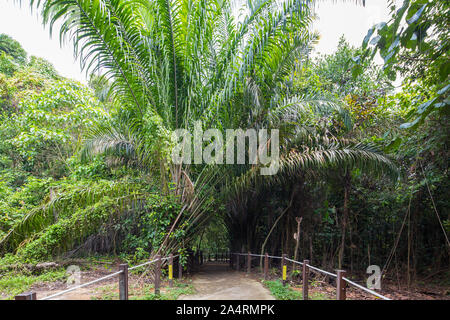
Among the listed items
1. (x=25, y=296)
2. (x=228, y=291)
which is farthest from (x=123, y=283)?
(x=228, y=291)

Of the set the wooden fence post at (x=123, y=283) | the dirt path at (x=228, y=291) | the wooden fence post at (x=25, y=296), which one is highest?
the wooden fence post at (x=25, y=296)

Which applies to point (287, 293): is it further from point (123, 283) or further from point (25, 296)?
point (25, 296)

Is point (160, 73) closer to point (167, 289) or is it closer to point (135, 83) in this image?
point (135, 83)

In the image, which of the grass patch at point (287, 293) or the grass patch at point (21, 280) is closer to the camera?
the grass patch at point (287, 293)

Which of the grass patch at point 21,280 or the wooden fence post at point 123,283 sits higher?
the wooden fence post at point 123,283

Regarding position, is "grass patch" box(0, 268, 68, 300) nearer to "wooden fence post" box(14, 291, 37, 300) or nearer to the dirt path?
the dirt path

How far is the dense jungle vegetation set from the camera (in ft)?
17.1

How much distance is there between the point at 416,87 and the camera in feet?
17.7

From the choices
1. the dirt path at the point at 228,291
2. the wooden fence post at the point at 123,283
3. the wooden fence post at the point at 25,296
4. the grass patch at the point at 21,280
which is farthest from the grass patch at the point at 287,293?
the grass patch at the point at 21,280

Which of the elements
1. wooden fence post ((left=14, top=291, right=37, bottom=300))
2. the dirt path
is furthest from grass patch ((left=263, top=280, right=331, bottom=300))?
wooden fence post ((left=14, top=291, right=37, bottom=300))

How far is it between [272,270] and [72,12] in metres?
7.11

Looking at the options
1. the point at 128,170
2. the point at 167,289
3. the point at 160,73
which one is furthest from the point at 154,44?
the point at 167,289

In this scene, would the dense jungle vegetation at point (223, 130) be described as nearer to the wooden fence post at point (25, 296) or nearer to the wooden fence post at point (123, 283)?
the wooden fence post at point (123, 283)

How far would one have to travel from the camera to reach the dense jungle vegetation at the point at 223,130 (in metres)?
5.21
